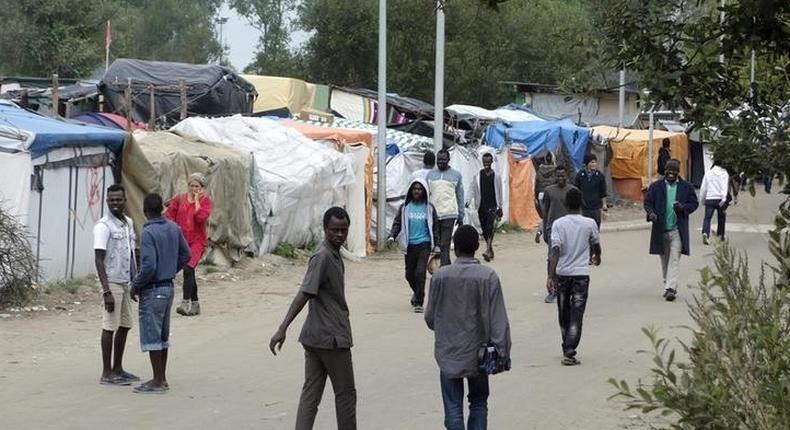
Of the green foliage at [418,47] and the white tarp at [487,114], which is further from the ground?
the green foliage at [418,47]

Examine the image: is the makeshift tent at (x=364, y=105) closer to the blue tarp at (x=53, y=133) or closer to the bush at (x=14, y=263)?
the blue tarp at (x=53, y=133)

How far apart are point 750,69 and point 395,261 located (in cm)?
1437

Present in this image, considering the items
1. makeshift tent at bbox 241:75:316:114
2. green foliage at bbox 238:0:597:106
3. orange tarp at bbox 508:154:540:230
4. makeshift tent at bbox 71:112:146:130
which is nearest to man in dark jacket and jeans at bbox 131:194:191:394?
makeshift tent at bbox 71:112:146:130

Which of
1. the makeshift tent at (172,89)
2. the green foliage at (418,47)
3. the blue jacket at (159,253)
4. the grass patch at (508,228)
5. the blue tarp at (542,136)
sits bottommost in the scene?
the grass patch at (508,228)

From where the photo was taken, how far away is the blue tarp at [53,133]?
15.7 metres

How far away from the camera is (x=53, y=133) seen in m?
16.0

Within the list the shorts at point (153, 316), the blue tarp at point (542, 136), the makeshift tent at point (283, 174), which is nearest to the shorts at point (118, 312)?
the shorts at point (153, 316)

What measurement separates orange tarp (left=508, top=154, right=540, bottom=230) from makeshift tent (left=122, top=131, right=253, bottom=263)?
32.2 feet

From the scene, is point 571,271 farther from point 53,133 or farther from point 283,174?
point 283,174

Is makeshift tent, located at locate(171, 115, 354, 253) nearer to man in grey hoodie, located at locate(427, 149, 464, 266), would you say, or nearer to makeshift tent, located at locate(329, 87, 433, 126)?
man in grey hoodie, located at locate(427, 149, 464, 266)

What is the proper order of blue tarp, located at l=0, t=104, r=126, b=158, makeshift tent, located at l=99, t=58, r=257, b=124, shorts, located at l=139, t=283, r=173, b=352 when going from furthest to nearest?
makeshift tent, located at l=99, t=58, r=257, b=124, blue tarp, located at l=0, t=104, r=126, b=158, shorts, located at l=139, t=283, r=173, b=352

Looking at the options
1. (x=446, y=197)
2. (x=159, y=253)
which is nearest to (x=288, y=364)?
(x=159, y=253)

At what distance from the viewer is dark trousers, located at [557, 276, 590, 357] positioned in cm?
1186

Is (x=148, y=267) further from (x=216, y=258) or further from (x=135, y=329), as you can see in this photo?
(x=216, y=258)
